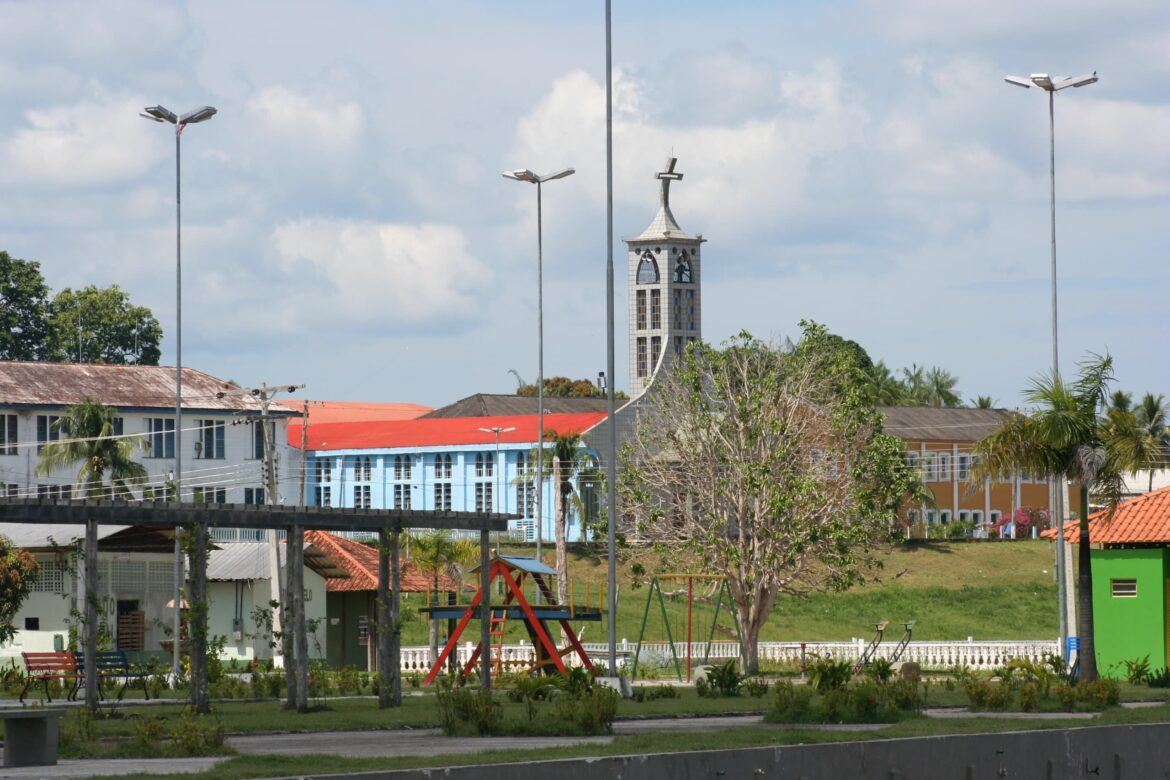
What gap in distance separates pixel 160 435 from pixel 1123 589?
173ft

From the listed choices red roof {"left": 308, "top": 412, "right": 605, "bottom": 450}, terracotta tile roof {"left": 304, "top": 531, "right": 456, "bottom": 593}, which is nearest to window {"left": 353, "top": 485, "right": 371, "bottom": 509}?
red roof {"left": 308, "top": 412, "right": 605, "bottom": 450}

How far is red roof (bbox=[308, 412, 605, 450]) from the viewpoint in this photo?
336ft

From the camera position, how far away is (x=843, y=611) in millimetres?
73562

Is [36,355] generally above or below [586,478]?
above

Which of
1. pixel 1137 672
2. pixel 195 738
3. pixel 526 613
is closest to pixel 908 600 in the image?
pixel 1137 672

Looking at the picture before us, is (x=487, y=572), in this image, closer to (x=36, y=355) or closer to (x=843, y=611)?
(x=843, y=611)

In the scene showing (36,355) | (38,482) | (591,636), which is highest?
(36,355)

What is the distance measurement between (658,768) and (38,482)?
65.9m

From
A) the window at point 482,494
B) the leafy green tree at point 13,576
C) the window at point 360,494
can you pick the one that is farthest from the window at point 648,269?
the leafy green tree at point 13,576

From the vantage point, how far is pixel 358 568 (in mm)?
53469

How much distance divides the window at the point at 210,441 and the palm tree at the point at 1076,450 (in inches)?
2205

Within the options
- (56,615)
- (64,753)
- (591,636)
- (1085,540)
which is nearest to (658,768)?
(64,753)

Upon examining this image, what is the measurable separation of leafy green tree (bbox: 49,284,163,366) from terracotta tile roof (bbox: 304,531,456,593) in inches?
2246

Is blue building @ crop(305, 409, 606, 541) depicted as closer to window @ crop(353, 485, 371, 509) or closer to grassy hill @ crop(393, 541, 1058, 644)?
window @ crop(353, 485, 371, 509)
